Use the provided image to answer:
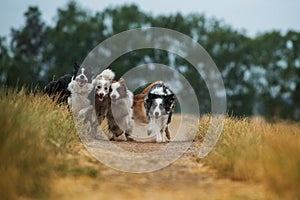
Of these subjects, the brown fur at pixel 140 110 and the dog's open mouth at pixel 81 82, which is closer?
the dog's open mouth at pixel 81 82

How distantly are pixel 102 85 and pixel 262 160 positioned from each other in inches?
183

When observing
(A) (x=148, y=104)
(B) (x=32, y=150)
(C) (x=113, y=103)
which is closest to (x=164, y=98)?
(A) (x=148, y=104)

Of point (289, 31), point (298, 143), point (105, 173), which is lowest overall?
point (105, 173)

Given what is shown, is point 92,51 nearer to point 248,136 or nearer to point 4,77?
point 4,77

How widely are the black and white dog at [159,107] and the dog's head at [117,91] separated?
54cm

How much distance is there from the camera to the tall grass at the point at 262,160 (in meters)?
6.53

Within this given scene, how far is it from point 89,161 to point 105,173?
29.9 inches

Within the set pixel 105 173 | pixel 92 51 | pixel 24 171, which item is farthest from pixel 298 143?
pixel 92 51

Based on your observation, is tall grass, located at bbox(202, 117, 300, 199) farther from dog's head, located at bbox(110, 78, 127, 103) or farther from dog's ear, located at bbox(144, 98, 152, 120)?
dog's head, located at bbox(110, 78, 127, 103)

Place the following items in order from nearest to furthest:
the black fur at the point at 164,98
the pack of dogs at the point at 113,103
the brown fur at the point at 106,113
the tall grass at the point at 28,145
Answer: the tall grass at the point at 28,145
the pack of dogs at the point at 113,103
the brown fur at the point at 106,113
the black fur at the point at 164,98

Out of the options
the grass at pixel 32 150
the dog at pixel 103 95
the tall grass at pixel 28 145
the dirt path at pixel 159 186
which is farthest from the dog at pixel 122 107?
the dirt path at pixel 159 186

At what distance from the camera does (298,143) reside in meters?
7.61

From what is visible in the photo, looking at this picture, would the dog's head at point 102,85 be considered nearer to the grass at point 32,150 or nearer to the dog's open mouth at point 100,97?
the dog's open mouth at point 100,97

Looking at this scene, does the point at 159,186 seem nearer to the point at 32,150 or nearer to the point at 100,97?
the point at 32,150
